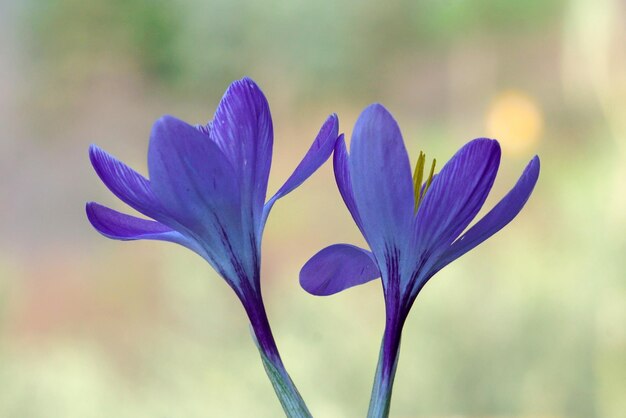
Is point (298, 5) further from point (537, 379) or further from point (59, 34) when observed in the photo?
point (537, 379)

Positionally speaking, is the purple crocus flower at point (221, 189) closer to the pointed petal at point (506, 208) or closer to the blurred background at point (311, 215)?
the pointed petal at point (506, 208)

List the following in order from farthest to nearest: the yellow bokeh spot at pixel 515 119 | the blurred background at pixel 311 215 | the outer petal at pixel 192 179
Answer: the yellow bokeh spot at pixel 515 119 → the blurred background at pixel 311 215 → the outer petal at pixel 192 179

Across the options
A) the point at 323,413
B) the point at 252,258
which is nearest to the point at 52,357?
the point at 323,413

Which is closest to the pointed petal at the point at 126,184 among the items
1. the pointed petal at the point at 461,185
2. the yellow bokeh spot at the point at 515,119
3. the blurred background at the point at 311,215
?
the pointed petal at the point at 461,185

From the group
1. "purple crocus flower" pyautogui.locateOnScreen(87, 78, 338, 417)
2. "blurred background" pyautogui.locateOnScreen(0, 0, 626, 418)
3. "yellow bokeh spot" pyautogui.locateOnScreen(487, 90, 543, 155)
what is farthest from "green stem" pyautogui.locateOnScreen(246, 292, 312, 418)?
"yellow bokeh spot" pyautogui.locateOnScreen(487, 90, 543, 155)

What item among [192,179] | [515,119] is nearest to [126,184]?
[192,179]

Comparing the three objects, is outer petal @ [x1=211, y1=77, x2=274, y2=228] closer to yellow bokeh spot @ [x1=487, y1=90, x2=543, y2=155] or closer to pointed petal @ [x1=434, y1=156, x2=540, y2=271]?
pointed petal @ [x1=434, y1=156, x2=540, y2=271]
